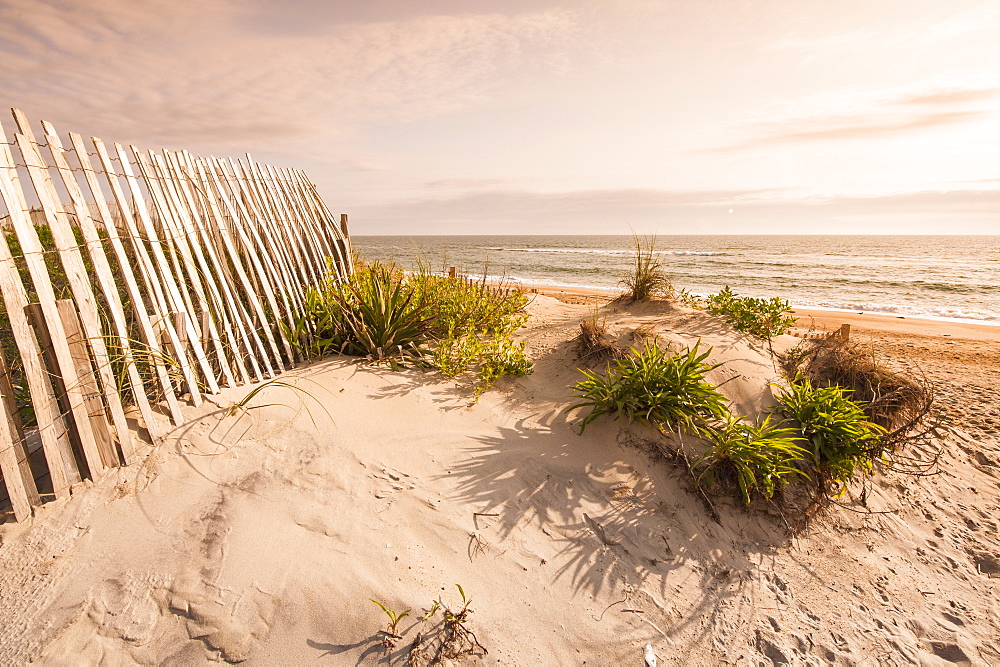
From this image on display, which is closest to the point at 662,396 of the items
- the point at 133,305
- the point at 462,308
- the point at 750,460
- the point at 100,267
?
the point at 750,460

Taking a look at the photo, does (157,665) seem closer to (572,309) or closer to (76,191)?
(76,191)

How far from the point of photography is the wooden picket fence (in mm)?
2367

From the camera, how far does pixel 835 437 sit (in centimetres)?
313

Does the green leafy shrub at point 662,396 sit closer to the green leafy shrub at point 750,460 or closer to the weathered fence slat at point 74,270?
the green leafy shrub at point 750,460

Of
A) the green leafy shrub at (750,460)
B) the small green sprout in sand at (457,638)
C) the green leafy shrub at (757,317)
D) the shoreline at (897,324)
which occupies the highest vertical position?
the green leafy shrub at (757,317)

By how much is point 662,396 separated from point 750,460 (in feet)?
2.20

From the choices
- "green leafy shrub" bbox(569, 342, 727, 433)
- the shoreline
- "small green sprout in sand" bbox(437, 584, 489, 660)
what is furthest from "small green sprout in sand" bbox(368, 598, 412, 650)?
the shoreline

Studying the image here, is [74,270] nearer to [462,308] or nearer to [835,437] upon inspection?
[462,308]

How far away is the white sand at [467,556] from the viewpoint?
2.01 metres

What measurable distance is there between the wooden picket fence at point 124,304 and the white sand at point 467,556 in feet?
0.86

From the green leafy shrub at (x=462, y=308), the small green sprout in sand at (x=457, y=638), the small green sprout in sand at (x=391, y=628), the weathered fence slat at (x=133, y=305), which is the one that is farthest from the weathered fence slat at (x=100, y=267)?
the green leafy shrub at (x=462, y=308)

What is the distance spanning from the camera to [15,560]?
2146 mm

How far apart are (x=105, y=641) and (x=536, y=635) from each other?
5.99 feet

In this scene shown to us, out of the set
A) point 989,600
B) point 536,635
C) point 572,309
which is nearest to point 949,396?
point 989,600
